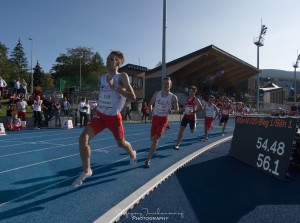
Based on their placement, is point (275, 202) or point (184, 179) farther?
point (184, 179)

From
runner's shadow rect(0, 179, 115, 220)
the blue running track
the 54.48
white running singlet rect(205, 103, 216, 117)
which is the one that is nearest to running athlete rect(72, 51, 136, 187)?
the blue running track

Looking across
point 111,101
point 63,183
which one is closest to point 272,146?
point 111,101

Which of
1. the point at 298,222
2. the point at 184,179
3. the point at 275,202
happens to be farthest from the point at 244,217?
the point at 184,179

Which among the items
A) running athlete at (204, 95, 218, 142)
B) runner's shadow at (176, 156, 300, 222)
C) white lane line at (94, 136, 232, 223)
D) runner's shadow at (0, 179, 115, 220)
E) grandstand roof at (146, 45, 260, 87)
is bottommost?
runner's shadow at (0, 179, 115, 220)

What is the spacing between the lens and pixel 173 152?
22.4 ft

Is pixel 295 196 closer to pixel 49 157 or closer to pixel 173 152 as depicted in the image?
pixel 173 152

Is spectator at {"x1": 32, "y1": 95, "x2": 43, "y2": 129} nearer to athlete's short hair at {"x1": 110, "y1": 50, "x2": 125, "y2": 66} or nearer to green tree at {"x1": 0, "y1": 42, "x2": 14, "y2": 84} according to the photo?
athlete's short hair at {"x1": 110, "y1": 50, "x2": 125, "y2": 66}

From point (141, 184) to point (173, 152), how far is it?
3137mm

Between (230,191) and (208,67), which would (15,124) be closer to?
(230,191)

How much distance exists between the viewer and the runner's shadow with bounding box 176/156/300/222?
114 inches

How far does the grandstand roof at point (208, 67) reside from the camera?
31.8 m

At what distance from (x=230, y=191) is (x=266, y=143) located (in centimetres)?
188

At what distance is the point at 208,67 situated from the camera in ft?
129

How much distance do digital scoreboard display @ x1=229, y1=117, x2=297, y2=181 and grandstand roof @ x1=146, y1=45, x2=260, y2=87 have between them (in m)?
26.1
